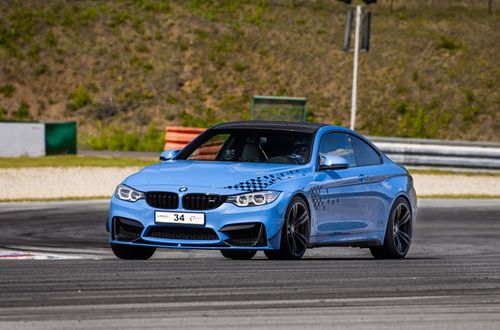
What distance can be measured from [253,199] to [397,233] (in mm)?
2715

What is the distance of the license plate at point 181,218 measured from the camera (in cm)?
1070

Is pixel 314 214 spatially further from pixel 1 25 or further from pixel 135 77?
pixel 1 25

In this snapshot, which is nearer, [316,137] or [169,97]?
[316,137]

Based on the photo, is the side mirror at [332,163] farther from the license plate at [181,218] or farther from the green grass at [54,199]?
the green grass at [54,199]

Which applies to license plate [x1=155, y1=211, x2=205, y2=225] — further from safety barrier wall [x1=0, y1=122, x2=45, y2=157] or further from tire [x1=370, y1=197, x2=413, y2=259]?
safety barrier wall [x1=0, y1=122, x2=45, y2=157]

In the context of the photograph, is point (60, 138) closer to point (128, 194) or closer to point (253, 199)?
point (128, 194)

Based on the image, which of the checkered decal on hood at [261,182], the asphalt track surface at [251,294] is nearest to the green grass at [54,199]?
the asphalt track surface at [251,294]

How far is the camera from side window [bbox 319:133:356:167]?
40.0ft

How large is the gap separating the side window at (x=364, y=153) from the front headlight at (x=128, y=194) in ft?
8.68

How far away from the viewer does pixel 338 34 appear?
65.2 m

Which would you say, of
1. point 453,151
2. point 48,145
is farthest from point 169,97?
point 453,151

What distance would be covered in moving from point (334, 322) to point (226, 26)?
58855mm

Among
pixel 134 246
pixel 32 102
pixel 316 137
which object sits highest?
pixel 316 137

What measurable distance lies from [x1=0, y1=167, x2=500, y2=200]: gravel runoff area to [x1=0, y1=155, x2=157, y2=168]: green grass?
4.64 ft
